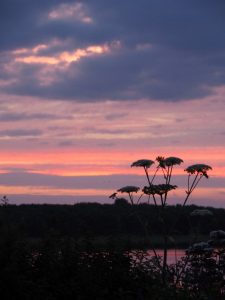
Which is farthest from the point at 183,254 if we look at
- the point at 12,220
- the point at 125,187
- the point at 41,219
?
the point at 12,220

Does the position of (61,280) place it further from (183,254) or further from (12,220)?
(183,254)

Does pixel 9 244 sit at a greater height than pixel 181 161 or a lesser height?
lesser

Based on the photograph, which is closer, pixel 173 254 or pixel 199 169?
pixel 199 169

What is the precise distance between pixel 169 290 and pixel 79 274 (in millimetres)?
1627

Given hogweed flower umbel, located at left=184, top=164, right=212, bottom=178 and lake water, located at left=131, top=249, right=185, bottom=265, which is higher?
hogweed flower umbel, located at left=184, top=164, right=212, bottom=178

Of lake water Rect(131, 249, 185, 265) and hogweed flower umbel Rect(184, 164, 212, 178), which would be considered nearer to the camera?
hogweed flower umbel Rect(184, 164, 212, 178)

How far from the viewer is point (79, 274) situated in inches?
387

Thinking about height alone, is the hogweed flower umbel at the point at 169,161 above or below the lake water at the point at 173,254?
above

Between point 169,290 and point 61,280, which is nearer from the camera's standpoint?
point 169,290

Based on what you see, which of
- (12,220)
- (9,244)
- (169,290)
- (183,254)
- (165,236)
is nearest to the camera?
(169,290)

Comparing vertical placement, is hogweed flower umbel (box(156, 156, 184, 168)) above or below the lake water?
above

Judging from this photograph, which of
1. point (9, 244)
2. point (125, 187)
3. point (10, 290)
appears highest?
point (125, 187)

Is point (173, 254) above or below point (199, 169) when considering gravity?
below

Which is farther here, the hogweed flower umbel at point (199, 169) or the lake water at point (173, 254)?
the lake water at point (173, 254)
